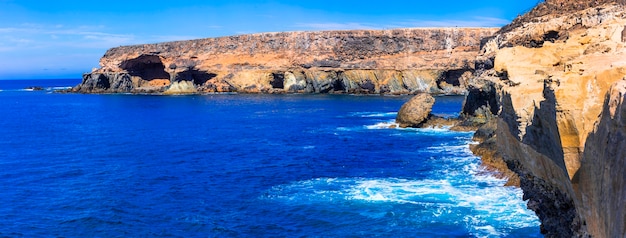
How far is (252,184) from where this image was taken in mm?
27875

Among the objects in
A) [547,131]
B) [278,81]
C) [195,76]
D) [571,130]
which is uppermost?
[195,76]

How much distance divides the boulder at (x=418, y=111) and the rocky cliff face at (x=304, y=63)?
4717 cm

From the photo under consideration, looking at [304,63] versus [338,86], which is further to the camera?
[338,86]

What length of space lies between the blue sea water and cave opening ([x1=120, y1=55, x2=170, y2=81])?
62.0 m

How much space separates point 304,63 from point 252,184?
79205 mm

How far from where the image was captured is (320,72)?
104 meters

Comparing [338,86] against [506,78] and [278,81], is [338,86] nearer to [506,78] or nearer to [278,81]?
[278,81]

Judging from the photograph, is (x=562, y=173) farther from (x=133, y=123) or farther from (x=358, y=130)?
(x=133, y=123)

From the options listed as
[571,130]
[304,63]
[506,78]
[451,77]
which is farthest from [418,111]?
[304,63]

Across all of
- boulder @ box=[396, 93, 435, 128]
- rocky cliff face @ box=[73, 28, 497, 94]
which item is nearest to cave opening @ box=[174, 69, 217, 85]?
rocky cliff face @ box=[73, 28, 497, 94]

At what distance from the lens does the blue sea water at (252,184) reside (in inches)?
810

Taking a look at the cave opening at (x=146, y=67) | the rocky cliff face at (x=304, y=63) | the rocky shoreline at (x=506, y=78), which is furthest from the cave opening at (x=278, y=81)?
the cave opening at (x=146, y=67)

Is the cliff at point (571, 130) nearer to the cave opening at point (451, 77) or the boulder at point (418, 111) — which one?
the boulder at point (418, 111)

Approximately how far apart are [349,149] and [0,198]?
20.9 m
